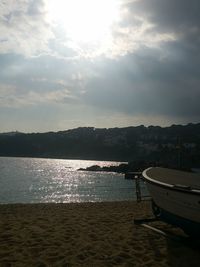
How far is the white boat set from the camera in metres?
8.92

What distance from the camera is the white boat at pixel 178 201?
8922 mm

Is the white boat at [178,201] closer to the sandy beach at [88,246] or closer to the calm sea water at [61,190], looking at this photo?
the sandy beach at [88,246]

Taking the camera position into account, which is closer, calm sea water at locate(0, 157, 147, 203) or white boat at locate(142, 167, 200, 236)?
white boat at locate(142, 167, 200, 236)

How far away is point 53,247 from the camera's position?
9.72m

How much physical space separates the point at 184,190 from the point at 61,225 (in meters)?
5.20

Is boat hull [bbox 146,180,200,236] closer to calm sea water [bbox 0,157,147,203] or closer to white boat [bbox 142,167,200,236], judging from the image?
white boat [bbox 142,167,200,236]

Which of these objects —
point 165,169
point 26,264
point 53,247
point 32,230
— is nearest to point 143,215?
point 165,169

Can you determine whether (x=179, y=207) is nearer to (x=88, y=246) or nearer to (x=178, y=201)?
(x=178, y=201)

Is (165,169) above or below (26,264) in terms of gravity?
above

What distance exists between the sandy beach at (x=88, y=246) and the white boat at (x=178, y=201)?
61 cm

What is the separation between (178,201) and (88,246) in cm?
244

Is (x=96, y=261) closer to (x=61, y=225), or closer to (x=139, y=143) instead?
(x=61, y=225)

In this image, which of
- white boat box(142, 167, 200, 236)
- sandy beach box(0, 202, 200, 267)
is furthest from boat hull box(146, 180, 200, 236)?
sandy beach box(0, 202, 200, 267)

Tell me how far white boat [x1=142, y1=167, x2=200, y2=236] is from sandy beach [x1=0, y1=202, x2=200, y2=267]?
0.61 metres
